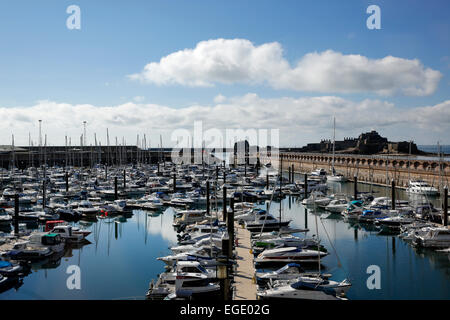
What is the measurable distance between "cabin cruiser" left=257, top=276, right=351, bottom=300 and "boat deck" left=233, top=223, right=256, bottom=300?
675mm

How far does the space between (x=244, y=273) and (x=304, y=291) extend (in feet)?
13.3

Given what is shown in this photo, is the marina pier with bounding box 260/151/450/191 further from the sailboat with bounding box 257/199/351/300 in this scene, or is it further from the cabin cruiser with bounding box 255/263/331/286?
the sailboat with bounding box 257/199/351/300

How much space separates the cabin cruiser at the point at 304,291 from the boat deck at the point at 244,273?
0.67 m

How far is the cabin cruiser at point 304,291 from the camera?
61.6ft

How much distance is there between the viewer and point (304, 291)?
744 inches

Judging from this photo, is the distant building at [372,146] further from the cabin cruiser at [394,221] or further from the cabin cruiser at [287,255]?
the cabin cruiser at [287,255]

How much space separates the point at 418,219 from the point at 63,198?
41362 millimetres

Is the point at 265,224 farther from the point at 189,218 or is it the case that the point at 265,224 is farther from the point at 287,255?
the point at 287,255

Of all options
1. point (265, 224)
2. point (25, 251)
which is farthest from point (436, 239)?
point (25, 251)

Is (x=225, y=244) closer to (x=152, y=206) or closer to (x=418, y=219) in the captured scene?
(x=418, y=219)

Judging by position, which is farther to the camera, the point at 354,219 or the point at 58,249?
the point at 354,219
